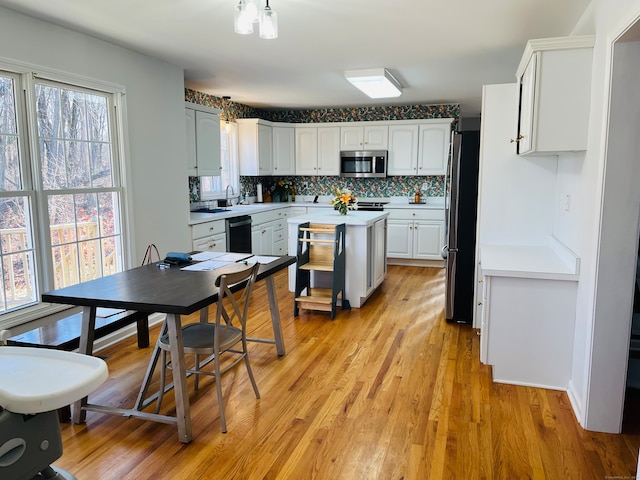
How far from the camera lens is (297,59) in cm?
421

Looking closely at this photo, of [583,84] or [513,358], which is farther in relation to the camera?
[513,358]

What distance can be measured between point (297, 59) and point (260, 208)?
8.43 ft

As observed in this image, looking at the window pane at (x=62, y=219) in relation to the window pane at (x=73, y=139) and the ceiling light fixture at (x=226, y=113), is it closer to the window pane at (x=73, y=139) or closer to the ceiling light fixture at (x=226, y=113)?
the window pane at (x=73, y=139)

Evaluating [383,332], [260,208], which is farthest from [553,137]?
[260,208]

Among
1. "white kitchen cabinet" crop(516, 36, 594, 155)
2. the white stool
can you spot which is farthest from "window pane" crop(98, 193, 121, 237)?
"white kitchen cabinet" crop(516, 36, 594, 155)

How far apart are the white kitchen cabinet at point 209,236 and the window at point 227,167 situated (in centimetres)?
Result: 113

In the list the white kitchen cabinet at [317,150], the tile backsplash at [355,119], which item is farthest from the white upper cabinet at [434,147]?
the white kitchen cabinet at [317,150]

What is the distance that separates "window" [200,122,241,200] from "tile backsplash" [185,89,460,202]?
0.19 metres

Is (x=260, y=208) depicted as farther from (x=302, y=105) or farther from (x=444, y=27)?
(x=444, y=27)

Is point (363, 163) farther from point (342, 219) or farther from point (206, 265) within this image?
point (206, 265)

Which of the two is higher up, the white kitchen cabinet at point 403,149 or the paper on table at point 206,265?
the white kitchen cabinet at point 403,149

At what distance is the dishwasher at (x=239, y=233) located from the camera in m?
5.48

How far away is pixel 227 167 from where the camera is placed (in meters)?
6.84

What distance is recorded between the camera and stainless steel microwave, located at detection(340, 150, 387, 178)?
7141 millimetres
